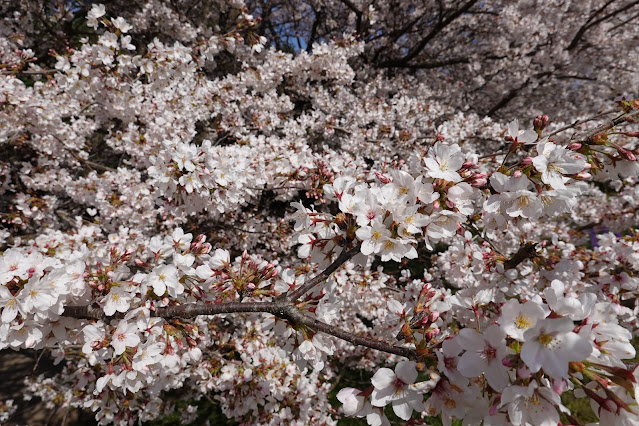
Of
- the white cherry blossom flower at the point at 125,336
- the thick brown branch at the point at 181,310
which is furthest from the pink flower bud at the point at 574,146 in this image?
the white cherry blossom flower at the point at 125,336

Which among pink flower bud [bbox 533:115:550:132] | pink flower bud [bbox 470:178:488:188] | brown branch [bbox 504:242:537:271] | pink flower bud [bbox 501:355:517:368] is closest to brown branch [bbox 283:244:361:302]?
pink flower bud [bbox 470:178:488:188]

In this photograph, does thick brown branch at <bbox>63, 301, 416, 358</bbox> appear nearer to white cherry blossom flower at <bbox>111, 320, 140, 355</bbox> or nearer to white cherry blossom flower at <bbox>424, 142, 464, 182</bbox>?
white cherry blossom flower at <bbox>111, 320, 140, 355</bbox>

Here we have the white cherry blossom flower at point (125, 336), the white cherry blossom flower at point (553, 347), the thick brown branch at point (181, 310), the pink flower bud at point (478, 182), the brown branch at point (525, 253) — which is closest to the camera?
the white cherry blossom flower at point (553, 347)

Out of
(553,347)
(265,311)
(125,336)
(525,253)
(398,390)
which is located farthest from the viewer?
(525,253)

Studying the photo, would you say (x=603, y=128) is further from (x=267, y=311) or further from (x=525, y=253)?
(x=267, y=311)

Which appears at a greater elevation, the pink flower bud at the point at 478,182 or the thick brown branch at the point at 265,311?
the pink flower bud at the point at 478,182

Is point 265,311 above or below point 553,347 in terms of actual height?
above

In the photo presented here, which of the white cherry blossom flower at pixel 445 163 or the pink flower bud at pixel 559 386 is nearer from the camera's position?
the pink flower bud at pixel 559 386

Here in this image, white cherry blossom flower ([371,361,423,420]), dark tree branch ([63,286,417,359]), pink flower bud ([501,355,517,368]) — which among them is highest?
dark tree branch ([63,286,417,359])

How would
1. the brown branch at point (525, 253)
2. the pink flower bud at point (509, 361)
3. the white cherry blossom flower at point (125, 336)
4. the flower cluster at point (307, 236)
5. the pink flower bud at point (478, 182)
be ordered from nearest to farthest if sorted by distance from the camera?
the pink flower bud at point (509, 361) → the flower cluster at point (307, 236) → the pink flower bud at point (478, 182) → the white cherry blossom flower at point (125, 336) → the brown branch at point (525, 253)

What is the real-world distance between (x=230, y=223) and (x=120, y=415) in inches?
99.0

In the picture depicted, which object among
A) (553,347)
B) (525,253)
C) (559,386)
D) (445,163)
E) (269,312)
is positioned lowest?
(525,253)

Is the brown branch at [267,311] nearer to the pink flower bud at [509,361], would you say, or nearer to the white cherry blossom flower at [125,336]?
the white cherry blossom flower at [125,336]

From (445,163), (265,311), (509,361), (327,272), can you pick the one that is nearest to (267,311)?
(265,311)
